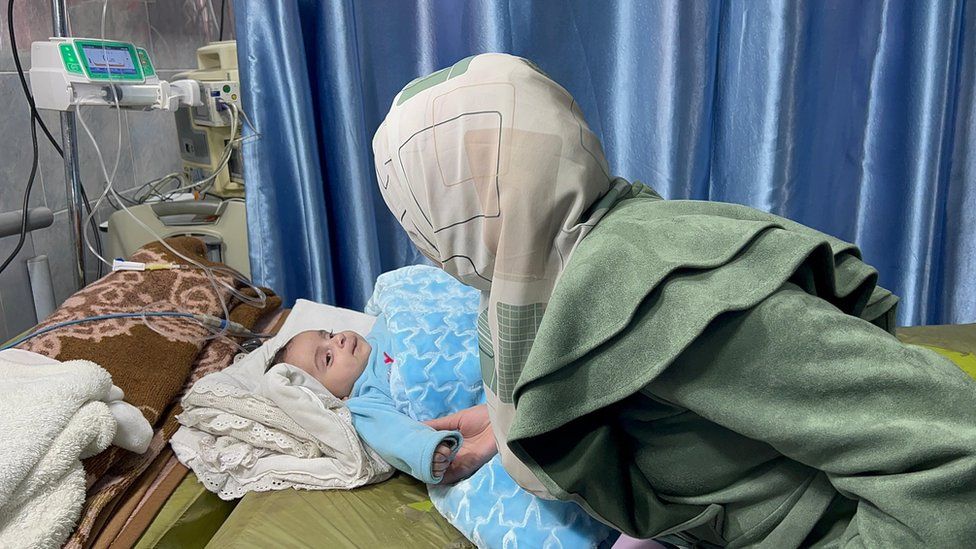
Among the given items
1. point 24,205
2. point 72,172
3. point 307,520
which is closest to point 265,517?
point 307,520

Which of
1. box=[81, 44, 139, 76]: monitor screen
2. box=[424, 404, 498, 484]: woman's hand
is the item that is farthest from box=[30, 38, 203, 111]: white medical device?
box=[424, 404, 498, 484]: woman's hand

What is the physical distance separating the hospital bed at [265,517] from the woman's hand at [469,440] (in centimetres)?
8

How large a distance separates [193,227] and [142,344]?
60 centimetres

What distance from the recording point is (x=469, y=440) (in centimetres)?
129

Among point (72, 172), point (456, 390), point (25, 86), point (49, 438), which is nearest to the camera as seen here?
point (49, 438)

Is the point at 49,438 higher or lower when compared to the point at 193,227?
lower

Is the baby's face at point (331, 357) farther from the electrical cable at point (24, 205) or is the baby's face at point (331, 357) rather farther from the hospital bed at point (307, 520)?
the electrical cable at point (24, 205)

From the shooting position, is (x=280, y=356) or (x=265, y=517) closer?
(x=265, y=517)

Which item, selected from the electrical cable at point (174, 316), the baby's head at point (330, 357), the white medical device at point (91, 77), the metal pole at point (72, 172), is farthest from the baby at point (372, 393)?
the white medical device at point (91, 77)

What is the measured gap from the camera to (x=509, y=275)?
874 millimetres

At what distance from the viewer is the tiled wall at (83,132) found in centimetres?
165

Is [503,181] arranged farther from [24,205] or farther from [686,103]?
[24,205]

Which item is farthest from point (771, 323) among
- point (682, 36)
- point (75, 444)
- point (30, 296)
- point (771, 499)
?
point (30, 296)

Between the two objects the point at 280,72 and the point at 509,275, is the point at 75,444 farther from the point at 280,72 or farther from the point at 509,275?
the point at 280,72
